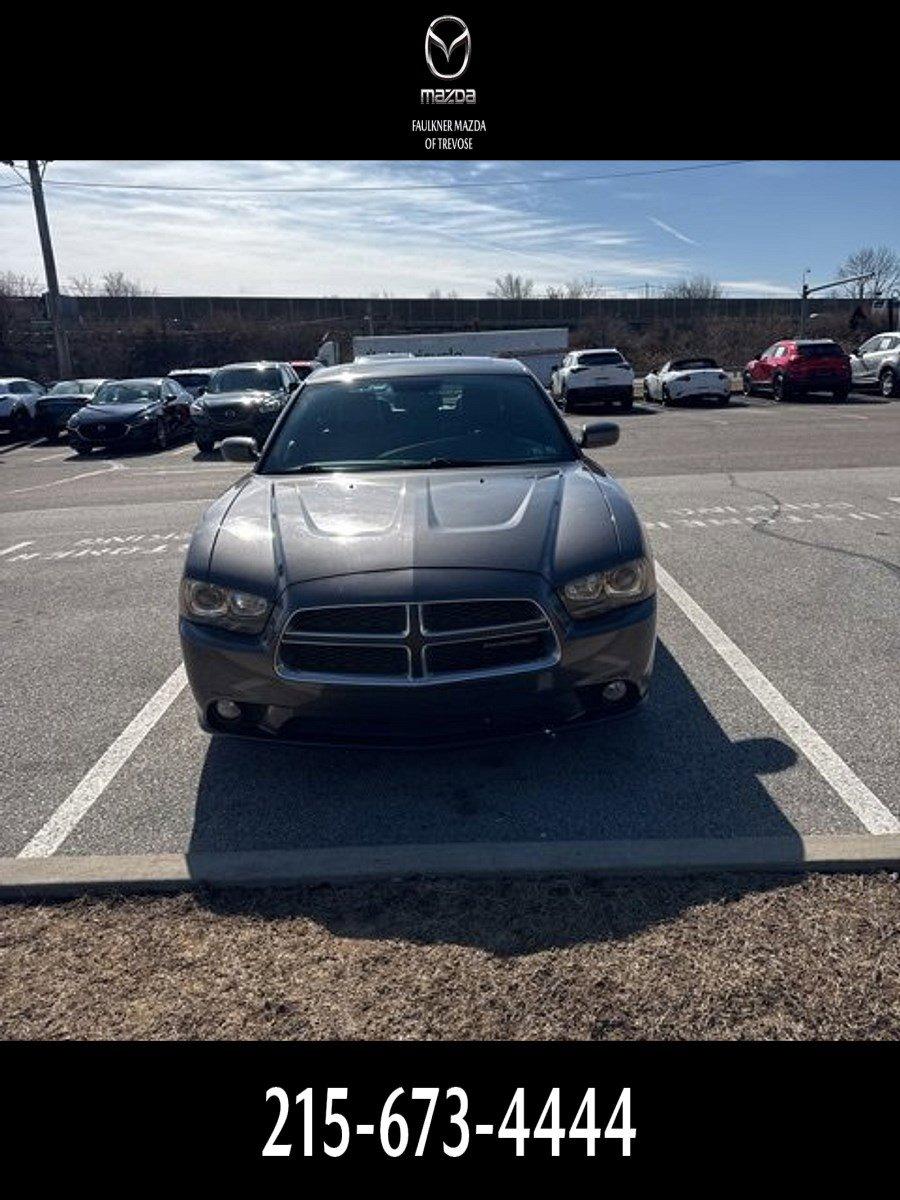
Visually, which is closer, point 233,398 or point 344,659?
point 344,659

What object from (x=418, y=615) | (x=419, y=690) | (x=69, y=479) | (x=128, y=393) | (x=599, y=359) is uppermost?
(x=418, y=615)

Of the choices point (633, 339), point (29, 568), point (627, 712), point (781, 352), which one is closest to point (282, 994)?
point (627, 712)

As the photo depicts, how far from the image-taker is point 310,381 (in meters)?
5.04

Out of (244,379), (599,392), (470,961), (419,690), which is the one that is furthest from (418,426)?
(599,392)

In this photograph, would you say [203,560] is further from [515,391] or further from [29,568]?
[29,568]

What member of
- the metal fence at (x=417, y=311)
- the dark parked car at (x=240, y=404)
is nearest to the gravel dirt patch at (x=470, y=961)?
the dark parked car at (x=240, y=404)

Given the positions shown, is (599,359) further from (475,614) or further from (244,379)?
(475,614)

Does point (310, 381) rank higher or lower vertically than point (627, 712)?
higher

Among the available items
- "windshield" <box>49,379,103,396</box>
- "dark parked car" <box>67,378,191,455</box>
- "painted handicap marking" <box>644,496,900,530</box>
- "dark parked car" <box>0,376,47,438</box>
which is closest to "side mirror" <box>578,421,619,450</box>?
"painted handicap marking" <box>644,496,900,530</box>

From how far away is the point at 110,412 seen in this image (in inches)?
669

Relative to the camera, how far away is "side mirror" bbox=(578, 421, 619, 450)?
490 centimetres

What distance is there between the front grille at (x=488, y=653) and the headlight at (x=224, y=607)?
660 millimetres

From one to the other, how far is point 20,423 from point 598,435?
20.4m

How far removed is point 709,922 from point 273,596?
5.96 feet
